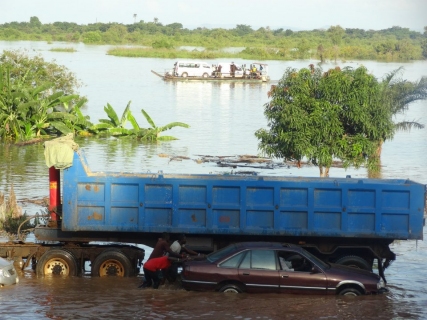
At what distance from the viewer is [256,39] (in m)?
161

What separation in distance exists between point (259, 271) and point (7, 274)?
4651 millimetres

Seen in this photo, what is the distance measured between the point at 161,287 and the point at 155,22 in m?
182

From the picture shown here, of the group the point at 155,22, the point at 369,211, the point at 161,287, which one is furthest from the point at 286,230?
the point at 155,22

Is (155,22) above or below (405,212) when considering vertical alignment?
above

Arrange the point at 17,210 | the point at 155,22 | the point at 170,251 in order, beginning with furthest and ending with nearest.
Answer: the point at 155,22, the point at 17,210, the point at 170,251

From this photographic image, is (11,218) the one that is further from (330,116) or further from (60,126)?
(60,126)

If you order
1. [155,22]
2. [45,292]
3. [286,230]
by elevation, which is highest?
[155,22]

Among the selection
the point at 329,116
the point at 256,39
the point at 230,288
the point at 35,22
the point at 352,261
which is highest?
the point at 35,22

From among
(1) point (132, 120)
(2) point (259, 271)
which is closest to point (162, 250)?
(2) point (259, 271)

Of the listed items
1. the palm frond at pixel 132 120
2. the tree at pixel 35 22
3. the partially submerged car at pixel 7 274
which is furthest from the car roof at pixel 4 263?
the tree at pixel 35 22

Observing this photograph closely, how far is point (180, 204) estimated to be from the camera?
15906 mm

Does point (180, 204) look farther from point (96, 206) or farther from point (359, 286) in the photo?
point (359, 286)

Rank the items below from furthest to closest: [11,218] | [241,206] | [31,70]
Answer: [31,70]
[11,218]
[241,206]

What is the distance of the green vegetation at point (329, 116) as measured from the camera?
84.4 feet
